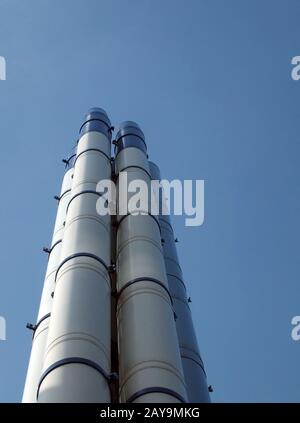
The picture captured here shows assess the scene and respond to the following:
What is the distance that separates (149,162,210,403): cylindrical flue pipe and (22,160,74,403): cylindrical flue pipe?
262 centimetres

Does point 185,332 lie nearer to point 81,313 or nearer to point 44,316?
point 44,316

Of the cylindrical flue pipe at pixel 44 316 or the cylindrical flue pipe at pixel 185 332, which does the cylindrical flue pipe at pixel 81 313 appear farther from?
the cylindrical flue pipe at pixel 185 332

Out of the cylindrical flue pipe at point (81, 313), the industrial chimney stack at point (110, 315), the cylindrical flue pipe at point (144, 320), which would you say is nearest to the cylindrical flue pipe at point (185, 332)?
the industrial chimney stack at point (110, 315)

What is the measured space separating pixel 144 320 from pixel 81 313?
986mm

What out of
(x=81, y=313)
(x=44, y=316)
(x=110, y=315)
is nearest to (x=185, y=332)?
(x=110, y=315)

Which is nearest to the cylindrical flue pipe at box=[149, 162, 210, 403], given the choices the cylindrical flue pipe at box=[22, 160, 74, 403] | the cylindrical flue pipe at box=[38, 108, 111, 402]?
the cylindrical flue pipe at box=[38, 108, 111, 402]

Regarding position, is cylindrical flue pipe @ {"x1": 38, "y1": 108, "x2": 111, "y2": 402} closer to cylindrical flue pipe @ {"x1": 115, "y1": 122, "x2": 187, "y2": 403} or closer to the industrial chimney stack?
the industrial chimney stack

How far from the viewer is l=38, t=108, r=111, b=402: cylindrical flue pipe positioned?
245 inches

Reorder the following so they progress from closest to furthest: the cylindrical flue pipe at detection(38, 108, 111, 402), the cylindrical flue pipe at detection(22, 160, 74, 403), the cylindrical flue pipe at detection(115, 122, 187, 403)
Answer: the cylindrical flue pipe at detection(38, 108, 111, 402) → the cylindrical flue pipe at detection(115, 122, 187, 403) → the cylindrical flue pipe at detection(22, 160, 74, 403)

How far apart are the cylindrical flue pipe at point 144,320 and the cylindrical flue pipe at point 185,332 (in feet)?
5.94
